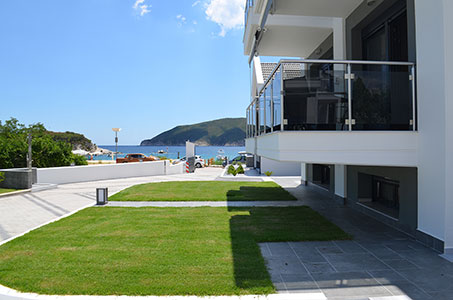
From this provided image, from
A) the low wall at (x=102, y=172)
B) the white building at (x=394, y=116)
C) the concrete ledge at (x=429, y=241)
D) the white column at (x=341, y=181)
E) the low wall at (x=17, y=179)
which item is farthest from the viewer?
the low wall at (x=102, y=172)

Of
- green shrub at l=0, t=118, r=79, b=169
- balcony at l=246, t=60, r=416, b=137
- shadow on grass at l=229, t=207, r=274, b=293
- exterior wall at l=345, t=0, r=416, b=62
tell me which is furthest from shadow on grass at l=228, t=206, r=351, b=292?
green shrub at l=0, t=118, r=79, b=169

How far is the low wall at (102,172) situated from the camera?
1691cm

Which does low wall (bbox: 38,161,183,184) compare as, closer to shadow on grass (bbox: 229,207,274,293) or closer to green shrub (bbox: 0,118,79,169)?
green shrub (bbox: 0,118,79,169)

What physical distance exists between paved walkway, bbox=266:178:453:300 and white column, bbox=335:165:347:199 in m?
3.52

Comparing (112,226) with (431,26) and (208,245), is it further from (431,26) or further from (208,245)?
(431,26)

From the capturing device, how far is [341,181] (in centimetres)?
1075

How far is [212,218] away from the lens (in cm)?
838

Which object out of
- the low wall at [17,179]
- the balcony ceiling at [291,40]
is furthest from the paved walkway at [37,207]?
the balcony ceiling at [291,40]

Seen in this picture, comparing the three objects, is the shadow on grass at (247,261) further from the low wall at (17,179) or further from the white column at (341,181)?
the low wall at (17,179)

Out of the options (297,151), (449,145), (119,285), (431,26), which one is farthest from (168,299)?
(431,26)

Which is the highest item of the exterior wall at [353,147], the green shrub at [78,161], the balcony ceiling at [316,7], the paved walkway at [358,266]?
the balcony ceiling at [316,7]

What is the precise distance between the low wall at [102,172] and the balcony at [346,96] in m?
15.6

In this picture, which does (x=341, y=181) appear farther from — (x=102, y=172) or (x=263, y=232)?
(x=102, y=172)

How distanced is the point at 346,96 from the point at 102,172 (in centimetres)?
1769
